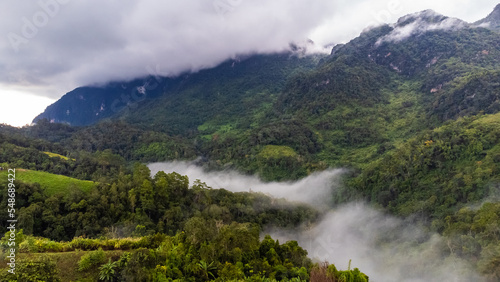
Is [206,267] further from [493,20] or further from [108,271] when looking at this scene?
[493,20]

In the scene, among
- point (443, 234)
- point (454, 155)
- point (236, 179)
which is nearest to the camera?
point (443, 234)

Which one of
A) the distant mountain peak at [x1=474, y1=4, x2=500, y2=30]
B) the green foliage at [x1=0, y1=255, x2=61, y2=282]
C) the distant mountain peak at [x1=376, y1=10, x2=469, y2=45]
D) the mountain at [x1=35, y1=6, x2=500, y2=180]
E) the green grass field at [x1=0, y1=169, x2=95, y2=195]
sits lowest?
the green foliage at [x1=0, y1=255, x2=61, y2=282]

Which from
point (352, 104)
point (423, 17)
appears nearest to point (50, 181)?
point (352, 104)

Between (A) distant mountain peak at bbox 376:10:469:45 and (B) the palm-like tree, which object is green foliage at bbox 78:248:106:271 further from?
(A) distant mountain peak at bbox 376:10:469:45

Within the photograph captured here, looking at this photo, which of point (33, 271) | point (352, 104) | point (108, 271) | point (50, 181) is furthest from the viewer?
point (352, 104)

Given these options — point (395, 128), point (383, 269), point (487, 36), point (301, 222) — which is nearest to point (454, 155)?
point (383, 269)

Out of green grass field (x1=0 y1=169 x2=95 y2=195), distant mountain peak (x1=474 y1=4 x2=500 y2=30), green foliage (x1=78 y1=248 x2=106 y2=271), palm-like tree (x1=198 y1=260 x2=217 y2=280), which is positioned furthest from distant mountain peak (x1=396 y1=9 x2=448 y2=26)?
green foliage (x1=78 y1=248 x2=106 y2=271)

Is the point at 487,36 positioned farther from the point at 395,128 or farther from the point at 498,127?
the point at 498,127

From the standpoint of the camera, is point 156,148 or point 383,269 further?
point 156,148

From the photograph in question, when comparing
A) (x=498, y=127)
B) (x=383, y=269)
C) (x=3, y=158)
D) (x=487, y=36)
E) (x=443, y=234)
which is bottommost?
(x=383, y=269)
